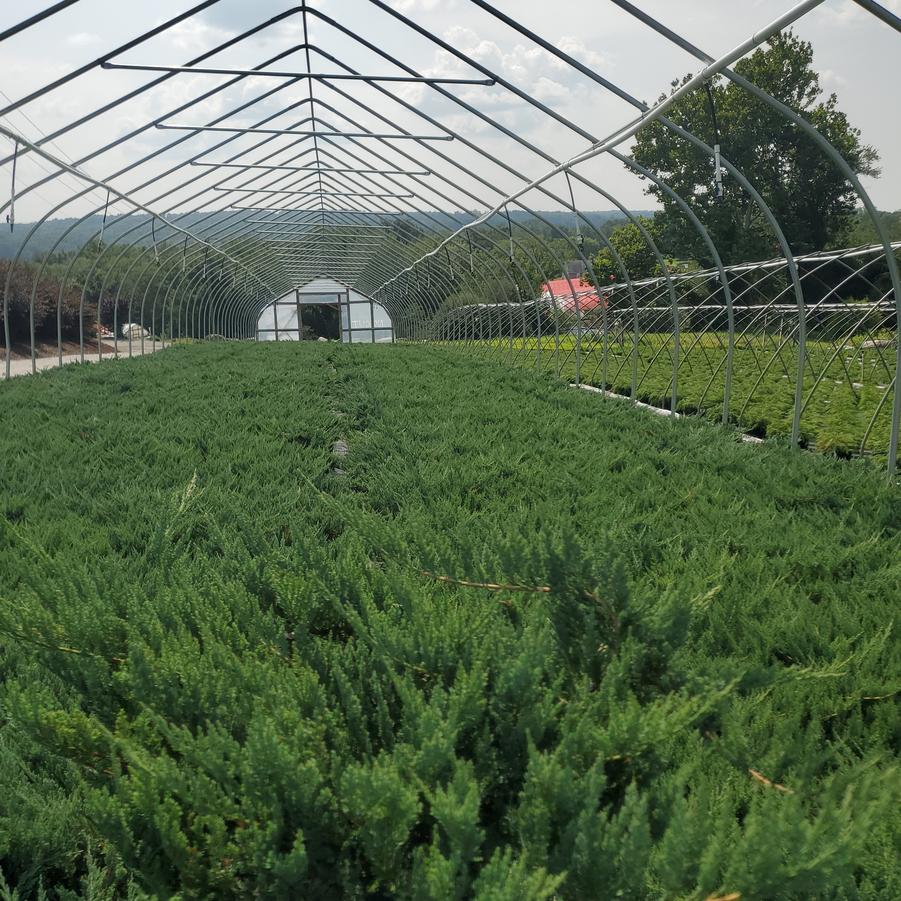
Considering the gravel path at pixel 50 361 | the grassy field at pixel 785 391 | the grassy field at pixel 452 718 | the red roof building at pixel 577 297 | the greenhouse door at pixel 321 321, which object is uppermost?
the greenhouse door at pixel 321 321

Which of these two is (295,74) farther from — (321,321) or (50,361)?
(321,321)

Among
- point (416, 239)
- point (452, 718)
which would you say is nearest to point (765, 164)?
point (416, 239)

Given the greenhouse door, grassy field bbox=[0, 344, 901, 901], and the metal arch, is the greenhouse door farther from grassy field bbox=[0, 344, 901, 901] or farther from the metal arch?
grassy field bbox=[0, 344, 901, 901]

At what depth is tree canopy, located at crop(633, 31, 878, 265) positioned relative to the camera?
2869 cm

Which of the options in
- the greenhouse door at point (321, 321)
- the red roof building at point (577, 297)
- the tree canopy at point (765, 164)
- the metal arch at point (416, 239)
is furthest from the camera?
the greenhouse door at point (321, 321)

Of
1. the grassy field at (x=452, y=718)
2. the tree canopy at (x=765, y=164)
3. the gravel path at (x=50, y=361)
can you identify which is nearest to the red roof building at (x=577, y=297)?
the tree canopy at (x=765, y=164)

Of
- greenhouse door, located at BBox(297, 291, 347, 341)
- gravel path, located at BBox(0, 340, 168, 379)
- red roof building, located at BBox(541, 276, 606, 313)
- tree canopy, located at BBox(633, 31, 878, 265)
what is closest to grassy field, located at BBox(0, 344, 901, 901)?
red roof building, located at BBox(541, 276, 606, 313)

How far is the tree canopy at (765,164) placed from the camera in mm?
28688

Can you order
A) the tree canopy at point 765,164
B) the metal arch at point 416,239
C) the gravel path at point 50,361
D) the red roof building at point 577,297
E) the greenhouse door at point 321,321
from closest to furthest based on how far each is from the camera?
1. the metal arch at point 416,239
2. the red roof building at point 577,297
3. the gravel path at point 50,361
4. the tree canopy at point 765,164
5. the greenhouse door at point 321,321

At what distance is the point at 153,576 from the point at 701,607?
5.98ft

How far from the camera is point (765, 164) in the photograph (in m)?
30.2

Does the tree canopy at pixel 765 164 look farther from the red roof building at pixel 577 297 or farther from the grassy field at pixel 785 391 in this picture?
the grassy field at pixel 785 391

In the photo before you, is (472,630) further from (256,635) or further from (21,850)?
(21,850)

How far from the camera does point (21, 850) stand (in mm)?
1857
